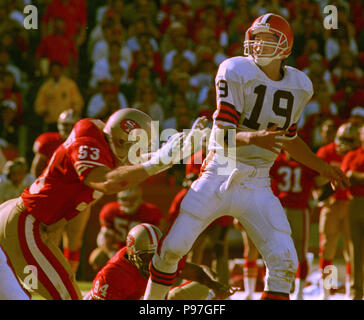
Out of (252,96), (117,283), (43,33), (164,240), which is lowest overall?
(117,283)

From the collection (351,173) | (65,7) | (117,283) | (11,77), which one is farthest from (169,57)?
(117,283)

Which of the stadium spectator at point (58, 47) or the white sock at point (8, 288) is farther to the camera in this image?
the stadium spectator at point (58, 47)

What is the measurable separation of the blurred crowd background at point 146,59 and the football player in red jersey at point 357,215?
3.90 feet

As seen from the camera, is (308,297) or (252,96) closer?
(252,96)

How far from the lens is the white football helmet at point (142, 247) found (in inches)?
199

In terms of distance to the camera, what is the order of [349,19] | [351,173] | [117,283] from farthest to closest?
1. [349,19]
2. [351,173]
3. [117,283]

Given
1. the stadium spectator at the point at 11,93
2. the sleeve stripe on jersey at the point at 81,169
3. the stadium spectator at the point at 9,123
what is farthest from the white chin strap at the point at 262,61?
the stadium spectator at the point at 11,93

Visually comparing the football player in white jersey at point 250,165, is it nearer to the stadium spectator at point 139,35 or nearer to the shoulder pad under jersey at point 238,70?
the shoulder pad under jersey at point 238,70

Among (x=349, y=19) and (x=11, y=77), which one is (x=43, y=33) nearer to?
(x=11, y=77)

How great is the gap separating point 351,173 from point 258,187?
10.3 ft

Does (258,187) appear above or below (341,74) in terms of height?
below

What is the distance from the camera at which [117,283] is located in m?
5.03

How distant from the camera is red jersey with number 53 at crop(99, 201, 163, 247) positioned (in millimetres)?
7855

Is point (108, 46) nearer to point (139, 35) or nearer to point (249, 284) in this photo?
point (139, 35)
